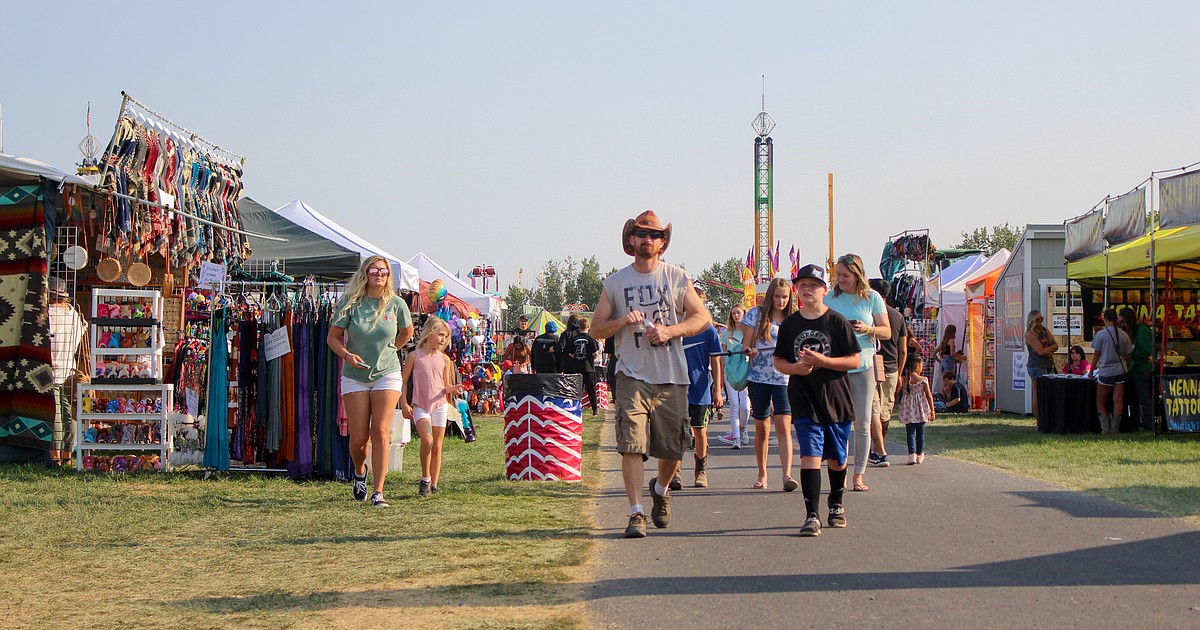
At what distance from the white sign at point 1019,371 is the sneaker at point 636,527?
604 inches

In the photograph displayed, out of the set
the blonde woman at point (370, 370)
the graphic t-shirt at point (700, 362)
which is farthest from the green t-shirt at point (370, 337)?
A: the graphic t-shirt at point (700, 362)

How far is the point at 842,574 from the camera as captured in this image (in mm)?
5809

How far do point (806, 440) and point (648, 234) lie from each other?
161cm

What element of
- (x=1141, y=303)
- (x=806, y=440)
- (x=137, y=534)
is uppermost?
(x=1141, y=303)

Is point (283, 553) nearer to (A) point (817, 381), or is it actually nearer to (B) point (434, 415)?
(B) point (434, 415)

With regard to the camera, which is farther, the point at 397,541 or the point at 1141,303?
the point at 1141,303

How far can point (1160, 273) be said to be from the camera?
57.5ft

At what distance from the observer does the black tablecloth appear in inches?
620

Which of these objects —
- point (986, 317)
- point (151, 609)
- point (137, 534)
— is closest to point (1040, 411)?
point (986, 317)

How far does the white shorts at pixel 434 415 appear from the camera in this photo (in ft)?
30.9

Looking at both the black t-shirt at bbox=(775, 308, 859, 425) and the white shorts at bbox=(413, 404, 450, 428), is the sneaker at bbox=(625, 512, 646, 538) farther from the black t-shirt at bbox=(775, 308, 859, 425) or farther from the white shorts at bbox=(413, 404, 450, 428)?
the white shorts at bbox=(413, 404, 450, 428)

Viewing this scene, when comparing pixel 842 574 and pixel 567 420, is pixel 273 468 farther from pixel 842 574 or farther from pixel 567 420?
pixel 842 574

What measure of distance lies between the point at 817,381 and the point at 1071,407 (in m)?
9.87

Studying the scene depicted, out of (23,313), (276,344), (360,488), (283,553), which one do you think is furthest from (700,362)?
(23,313)
